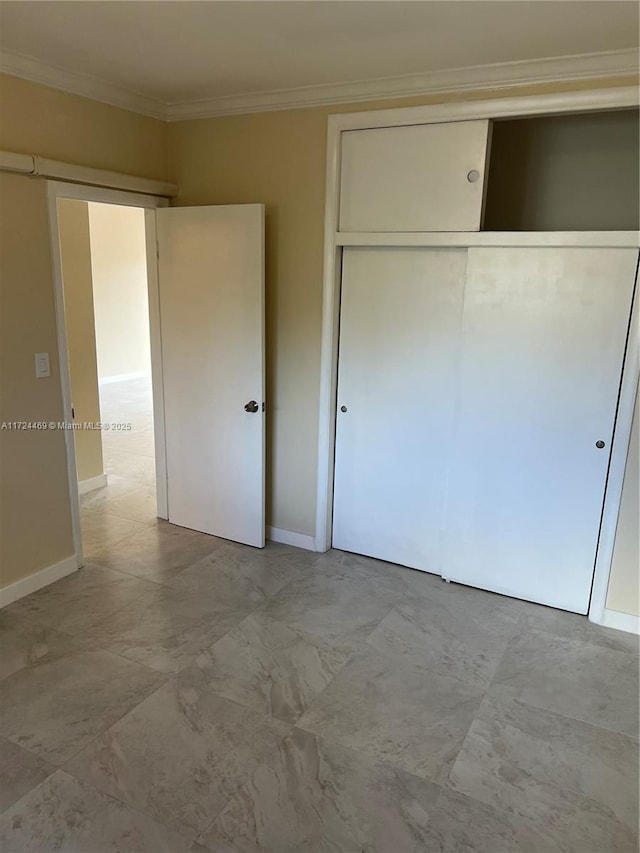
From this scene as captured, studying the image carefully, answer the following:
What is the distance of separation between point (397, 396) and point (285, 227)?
111 centimetres

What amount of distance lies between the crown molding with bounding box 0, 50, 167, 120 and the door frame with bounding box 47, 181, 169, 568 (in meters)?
0.43

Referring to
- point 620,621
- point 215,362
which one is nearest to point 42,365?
point 215,362

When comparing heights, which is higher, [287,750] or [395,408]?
[395,408]

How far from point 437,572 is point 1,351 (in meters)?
2.49

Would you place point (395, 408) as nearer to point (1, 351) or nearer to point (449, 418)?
point (449, 418)

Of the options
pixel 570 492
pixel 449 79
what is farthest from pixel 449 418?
pixel 449 79

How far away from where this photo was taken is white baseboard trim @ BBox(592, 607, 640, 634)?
2877 mm

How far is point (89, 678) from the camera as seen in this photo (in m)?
2.45

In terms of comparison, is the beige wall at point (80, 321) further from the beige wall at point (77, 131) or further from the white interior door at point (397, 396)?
the white interior door at point (397, 396)

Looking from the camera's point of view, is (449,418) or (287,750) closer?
(287,750)

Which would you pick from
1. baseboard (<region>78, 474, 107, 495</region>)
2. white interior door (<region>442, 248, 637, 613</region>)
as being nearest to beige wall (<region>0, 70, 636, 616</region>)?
white interior door (<region>442, 248, 637, 613</region>)

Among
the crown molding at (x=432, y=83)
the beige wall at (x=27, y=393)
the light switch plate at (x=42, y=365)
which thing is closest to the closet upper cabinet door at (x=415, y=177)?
the crown molding at (x=432, y=83)

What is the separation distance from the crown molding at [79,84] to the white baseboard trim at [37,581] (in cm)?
234

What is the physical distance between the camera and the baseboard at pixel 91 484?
4422 millimetres
